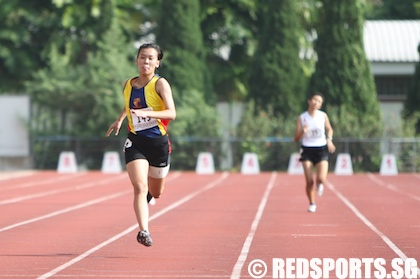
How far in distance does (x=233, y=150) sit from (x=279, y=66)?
3.63m

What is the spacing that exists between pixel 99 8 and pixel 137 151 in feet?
103

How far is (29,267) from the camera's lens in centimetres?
1050

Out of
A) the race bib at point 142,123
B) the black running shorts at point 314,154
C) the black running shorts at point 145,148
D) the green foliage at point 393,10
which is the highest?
the green foliage at point 393,10

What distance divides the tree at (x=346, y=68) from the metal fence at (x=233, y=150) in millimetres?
1236

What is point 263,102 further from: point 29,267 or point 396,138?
point 29,267

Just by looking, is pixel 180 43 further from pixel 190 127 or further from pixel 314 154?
pixel 314 154

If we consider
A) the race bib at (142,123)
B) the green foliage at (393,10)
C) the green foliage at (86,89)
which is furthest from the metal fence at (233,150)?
the green foliage at (393,10)

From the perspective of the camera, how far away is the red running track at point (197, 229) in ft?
35.2

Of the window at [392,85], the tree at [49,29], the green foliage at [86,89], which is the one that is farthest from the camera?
the window at [392,85]

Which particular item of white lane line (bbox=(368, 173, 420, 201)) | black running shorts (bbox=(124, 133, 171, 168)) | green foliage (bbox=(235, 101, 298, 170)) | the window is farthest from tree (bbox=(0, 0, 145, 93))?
black running shorts (bbox=(124, 133, 171, 168))

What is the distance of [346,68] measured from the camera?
39.5 m

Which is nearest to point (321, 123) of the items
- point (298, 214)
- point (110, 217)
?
point (298, 214)

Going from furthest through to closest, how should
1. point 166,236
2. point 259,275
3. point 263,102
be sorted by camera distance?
point 263,102 < point 166,236 < point 259,275

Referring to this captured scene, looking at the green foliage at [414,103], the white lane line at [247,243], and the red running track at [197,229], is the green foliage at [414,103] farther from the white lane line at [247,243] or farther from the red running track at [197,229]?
the white lane line at [247,243]
